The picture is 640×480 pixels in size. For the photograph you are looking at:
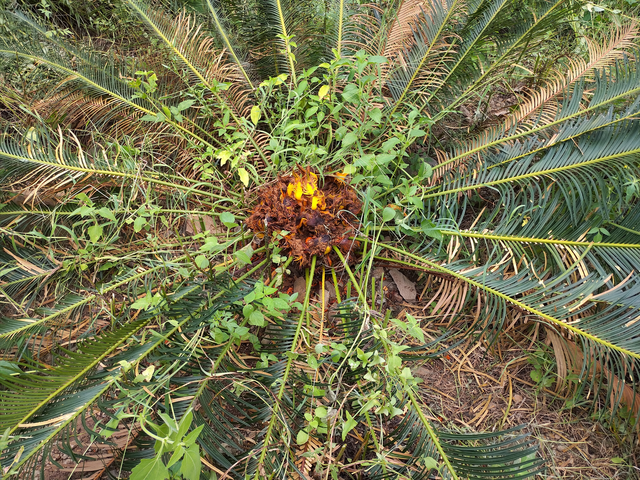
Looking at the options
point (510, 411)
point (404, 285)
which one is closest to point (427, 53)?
point (404, 285)

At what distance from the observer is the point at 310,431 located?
1218 mm

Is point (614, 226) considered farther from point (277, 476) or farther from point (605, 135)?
point (277, 476)

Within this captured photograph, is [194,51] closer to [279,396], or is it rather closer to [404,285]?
[404,285]

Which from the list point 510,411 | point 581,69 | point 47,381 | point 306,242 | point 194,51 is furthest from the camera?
point 194,51

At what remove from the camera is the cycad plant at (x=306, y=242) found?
3.86 feet

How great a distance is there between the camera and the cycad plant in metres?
1.18

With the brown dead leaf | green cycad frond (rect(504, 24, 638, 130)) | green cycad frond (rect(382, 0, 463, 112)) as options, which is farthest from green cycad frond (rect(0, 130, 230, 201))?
green cycad frond (rect(504, 24, 638, 130))

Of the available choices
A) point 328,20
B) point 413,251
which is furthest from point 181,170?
point 413,251

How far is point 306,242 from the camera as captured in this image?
1.72 meters

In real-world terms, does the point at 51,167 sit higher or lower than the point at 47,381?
higher

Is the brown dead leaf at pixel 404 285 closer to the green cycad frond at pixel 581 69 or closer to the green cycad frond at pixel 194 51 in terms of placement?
the green cycad frond at pixel 581 69

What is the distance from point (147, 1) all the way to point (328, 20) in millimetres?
944

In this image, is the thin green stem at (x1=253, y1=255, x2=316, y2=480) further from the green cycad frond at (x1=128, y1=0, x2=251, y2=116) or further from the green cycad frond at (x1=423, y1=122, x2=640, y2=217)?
the green cycad frond at (x1=128, y1=0, x2=251, y2=116)

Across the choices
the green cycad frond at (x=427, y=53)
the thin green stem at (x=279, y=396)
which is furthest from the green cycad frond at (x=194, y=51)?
the thin green stem at (x=279, y=396)
